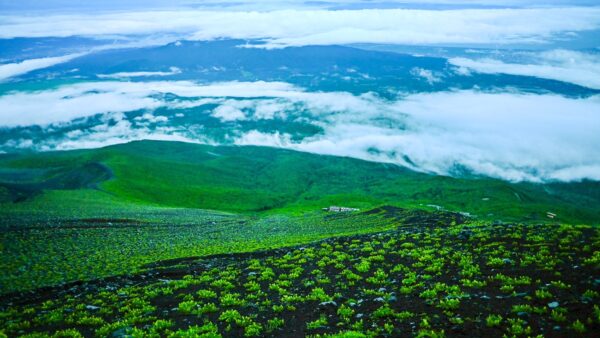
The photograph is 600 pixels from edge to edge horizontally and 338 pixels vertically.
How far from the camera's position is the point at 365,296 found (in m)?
20.0

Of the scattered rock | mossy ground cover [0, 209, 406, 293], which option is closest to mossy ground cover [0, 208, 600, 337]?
the scattered rock

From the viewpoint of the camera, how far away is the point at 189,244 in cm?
4697

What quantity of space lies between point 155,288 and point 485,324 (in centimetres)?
2055

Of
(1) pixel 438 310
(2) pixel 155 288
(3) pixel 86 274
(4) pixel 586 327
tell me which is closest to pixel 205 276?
(2) pixel 155 288

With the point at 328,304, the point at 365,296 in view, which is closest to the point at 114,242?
the point at 328,304

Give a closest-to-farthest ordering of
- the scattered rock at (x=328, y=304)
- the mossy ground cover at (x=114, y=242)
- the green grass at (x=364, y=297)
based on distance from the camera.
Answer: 1. the green grass at (x=364, y=297)
2. the scattered rock at (x=328, y=304)
3. the mossy ground cover at (x=114, y=242)

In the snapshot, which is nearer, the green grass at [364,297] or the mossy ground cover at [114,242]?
the green grass at [364,297]

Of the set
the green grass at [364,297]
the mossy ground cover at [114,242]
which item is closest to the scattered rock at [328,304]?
the green grass at [364,297]

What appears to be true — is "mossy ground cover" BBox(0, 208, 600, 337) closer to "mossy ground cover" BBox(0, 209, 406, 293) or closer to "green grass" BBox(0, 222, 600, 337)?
"green grass" BBox(0, 222, 600, 337)

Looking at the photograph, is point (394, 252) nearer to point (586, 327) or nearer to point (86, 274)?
point (586, 327)

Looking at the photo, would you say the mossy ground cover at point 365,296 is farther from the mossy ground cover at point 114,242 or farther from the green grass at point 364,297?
the mossy ground cover at point 114,242

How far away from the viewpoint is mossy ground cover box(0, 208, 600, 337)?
50.4 feet

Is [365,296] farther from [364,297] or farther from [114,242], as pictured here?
[114,242]

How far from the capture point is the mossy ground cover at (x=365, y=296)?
15352 millimetres
